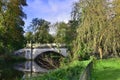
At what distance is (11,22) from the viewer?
3850cm

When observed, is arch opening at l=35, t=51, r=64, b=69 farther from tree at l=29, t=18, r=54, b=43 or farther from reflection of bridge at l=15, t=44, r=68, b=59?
tree at l=29, t=18, r=54, b=43

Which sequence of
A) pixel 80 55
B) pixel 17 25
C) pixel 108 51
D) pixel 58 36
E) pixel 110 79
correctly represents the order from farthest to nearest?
pixel 17 25
pixel 58 36
pixel 108 51
pixel 80 55
pixel 110 79

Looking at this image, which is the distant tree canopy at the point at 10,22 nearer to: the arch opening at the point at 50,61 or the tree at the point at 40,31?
the arch opening at the point at 50,61

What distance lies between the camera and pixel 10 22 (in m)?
38.5

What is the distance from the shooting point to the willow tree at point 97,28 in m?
24.6

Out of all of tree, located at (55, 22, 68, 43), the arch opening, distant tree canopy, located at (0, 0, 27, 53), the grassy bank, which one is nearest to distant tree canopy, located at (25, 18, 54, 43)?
the arch opening

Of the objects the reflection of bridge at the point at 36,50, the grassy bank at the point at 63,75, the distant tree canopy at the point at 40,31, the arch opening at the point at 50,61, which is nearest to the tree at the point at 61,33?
the arch opening at the point at 50,61

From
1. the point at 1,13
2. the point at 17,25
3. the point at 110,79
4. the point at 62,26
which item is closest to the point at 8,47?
the point at 17,25

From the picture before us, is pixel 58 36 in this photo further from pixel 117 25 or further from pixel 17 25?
pixel 117 25

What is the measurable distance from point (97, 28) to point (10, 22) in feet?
51.9

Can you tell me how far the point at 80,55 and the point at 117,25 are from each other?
11.1ft

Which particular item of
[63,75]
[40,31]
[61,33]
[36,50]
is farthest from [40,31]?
[63,75]

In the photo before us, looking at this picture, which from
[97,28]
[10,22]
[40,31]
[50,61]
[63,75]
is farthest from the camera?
[40,31]

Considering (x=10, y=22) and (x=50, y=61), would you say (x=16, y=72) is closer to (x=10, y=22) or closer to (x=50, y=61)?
(x=50, y=61)
